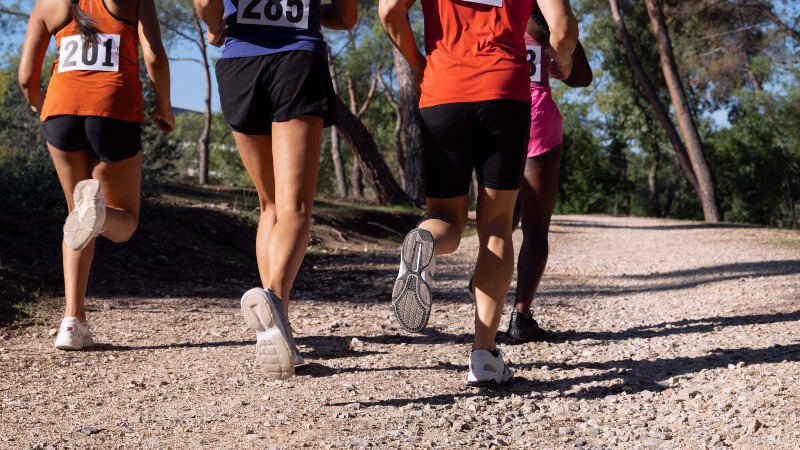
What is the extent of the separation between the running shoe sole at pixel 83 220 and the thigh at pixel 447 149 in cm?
159

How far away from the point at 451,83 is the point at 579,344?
2028 mm

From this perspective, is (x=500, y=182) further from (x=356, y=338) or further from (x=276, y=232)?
(x=356, y=338)

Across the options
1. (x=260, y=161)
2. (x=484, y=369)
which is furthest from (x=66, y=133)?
(x=484, y=369)

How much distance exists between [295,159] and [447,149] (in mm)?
637

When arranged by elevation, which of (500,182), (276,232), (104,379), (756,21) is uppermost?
(756,21)

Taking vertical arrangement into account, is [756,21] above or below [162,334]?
above

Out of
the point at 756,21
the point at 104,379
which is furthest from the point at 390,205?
the point at 756,21

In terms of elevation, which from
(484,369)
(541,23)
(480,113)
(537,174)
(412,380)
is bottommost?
(412,380)

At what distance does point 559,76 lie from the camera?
4.53 metres

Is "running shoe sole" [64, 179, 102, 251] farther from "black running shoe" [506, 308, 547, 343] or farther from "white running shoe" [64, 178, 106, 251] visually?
"black running shoe" [506, 308, 547, 343]

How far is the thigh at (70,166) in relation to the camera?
182 inches

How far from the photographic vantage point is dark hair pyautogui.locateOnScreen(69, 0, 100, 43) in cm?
449

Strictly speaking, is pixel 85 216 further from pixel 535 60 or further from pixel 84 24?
pixel 535 60

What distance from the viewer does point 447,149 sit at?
3.70 metres
